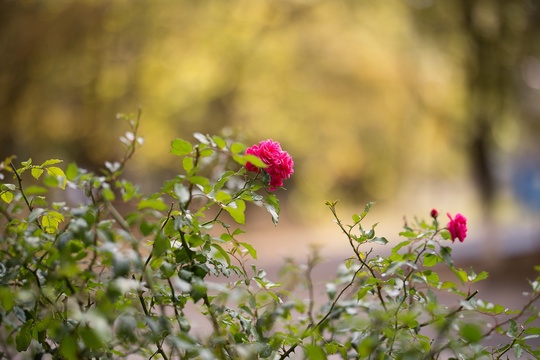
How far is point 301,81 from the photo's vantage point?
13305 mm

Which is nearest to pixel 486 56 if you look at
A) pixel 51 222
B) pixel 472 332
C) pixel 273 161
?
pixel 273 161

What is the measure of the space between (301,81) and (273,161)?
39.2 ft

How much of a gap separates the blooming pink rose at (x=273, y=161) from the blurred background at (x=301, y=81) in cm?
698

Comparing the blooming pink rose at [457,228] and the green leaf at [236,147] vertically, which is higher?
the blooming pink rose at [457,228]

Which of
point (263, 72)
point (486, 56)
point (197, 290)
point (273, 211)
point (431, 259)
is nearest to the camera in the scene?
point (197, 290)

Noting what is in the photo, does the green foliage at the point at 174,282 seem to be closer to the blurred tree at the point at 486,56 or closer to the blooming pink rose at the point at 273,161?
the blooming pink rose at the point at 273,161

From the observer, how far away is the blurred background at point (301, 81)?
327 inches

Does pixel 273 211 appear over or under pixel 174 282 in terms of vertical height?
over

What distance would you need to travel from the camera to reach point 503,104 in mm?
7977

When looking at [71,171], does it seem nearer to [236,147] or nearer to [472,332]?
[236,147]

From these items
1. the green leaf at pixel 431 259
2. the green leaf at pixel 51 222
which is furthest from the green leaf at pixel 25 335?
the green leaf at pixel 431 259

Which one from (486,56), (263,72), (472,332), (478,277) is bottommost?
(472,332)

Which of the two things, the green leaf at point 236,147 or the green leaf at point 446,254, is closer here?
the green leaf at point 236,147

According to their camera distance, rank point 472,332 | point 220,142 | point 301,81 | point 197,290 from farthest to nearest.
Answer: point 301,81 < point 220,142 < point 197,290 < point 472,332
